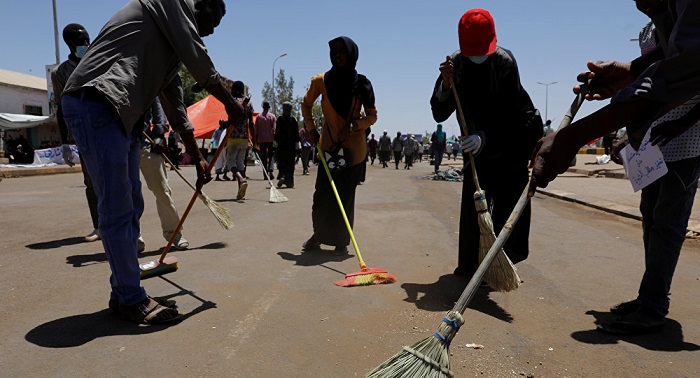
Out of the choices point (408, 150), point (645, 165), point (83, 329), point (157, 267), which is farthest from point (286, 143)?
point (408, 150)

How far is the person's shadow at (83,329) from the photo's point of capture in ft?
8.70

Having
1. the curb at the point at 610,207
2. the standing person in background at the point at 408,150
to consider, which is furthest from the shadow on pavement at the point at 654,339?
the standing person in background at the point at 408,150

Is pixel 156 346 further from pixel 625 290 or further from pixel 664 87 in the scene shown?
pixel 625 290

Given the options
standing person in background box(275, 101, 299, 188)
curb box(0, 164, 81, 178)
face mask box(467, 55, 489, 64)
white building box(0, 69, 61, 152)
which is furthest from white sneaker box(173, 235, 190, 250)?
white building box(0, 69, 61, 152)

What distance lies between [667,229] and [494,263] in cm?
100

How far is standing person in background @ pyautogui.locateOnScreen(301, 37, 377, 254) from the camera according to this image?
16.0 feet

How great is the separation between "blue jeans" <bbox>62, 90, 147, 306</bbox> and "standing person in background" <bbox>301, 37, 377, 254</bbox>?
7.51ft

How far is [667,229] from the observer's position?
293 cm

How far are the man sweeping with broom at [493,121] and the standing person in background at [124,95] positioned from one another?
5.79ft

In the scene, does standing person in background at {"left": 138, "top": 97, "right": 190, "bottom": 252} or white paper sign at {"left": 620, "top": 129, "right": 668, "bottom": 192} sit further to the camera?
standing person in background at {"left": 138, "top": 97, "right": 190, "bottom": 252}

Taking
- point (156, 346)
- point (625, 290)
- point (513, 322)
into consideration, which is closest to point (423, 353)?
point (513, 322)

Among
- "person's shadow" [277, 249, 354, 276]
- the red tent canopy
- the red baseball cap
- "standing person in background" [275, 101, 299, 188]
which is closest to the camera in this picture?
the red baseball cap

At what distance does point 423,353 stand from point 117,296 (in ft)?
6.02

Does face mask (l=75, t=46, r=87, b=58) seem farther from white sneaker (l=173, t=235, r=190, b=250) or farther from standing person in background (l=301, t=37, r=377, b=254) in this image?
standing person in background (l=301, t=37, r=377, b=254)
